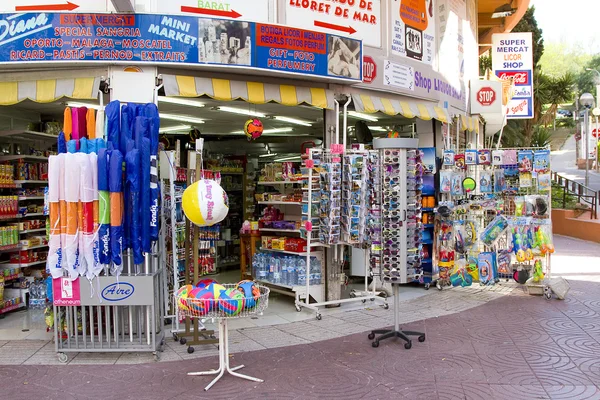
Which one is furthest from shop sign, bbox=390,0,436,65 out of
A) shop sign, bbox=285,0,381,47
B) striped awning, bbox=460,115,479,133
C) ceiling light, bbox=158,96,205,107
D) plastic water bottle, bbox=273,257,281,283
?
plastic water bottle, bbox=273,257,281,283

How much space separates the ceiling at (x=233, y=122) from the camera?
8.41 metres

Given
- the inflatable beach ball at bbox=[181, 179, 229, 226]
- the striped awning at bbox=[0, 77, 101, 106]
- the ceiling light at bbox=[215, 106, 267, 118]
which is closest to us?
the inflatable beach ball at bbox=[181, 179, 229, 226]

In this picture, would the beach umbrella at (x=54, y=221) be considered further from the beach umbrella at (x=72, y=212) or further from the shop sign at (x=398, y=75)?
the shop sign at (x=398, y=75)

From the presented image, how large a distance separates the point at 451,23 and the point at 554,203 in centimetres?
1075

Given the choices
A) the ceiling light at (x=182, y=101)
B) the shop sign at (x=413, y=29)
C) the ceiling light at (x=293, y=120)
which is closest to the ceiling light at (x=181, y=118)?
the ceiling light at (x=182, y=101)

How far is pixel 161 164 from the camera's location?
20.0ft

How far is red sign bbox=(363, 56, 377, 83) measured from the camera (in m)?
8.31

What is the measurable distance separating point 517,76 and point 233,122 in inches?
343

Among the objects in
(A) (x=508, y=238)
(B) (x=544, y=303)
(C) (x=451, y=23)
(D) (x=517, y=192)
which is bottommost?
(B) (x=544, y=303)

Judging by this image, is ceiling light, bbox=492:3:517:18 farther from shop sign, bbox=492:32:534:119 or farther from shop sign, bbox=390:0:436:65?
shop sign, bbox=390:0:436:65

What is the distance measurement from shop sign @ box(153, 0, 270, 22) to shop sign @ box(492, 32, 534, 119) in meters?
9.44

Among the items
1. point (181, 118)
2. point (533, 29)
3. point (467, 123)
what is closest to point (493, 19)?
point (467, 123)

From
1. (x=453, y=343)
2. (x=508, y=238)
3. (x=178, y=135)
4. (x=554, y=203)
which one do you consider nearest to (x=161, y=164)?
(x=453, y=343)

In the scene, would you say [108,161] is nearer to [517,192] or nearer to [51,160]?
[51,160]
